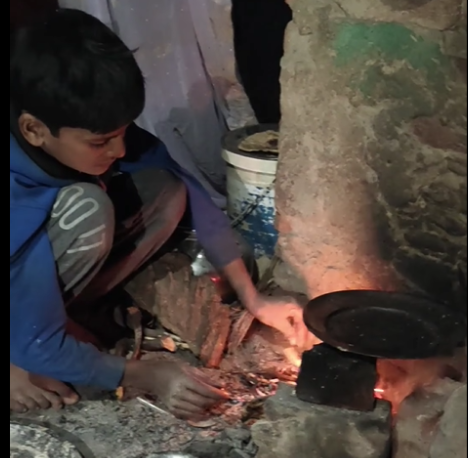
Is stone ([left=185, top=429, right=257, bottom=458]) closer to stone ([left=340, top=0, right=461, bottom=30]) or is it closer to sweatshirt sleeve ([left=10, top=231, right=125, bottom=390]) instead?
sweatshirt sleeve ([left=10, top=231, right=125, bottom=390])

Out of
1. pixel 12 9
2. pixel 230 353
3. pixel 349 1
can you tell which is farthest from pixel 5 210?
pixel 349 1

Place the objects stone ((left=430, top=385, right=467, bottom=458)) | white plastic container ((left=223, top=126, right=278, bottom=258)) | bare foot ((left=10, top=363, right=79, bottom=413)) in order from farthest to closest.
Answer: white plastic container ((left=223, top=126, right=278, bottom=258)), bare foot ((left=10, top=363, right=79, bottom=413)), stone ((left=430, top=385, right=467, bottom=458))

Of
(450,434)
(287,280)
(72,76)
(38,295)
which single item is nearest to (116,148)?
(72,76)

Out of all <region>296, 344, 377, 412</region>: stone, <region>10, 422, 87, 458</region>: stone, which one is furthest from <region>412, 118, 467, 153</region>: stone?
<region>10, 422, 87, 458</region>: stone

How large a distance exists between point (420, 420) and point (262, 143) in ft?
2.92

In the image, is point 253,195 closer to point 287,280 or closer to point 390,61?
point 287,280

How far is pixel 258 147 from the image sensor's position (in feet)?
6.72

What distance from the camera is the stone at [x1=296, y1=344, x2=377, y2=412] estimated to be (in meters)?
1.39

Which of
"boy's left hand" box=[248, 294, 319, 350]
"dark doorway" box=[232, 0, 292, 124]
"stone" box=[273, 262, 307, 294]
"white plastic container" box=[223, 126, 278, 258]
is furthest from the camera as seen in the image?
"dark doorway" box=[232, 0, 292, 124]

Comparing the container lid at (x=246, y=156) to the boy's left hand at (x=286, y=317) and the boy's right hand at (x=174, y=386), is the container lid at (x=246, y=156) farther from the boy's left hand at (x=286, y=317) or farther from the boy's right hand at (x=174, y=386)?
the boy's right hand at (x=174, y=386)

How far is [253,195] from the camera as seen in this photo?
2.09m

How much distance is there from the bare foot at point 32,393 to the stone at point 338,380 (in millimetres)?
519

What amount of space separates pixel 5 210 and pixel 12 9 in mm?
399

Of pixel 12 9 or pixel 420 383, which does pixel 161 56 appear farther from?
pixel 420 383
